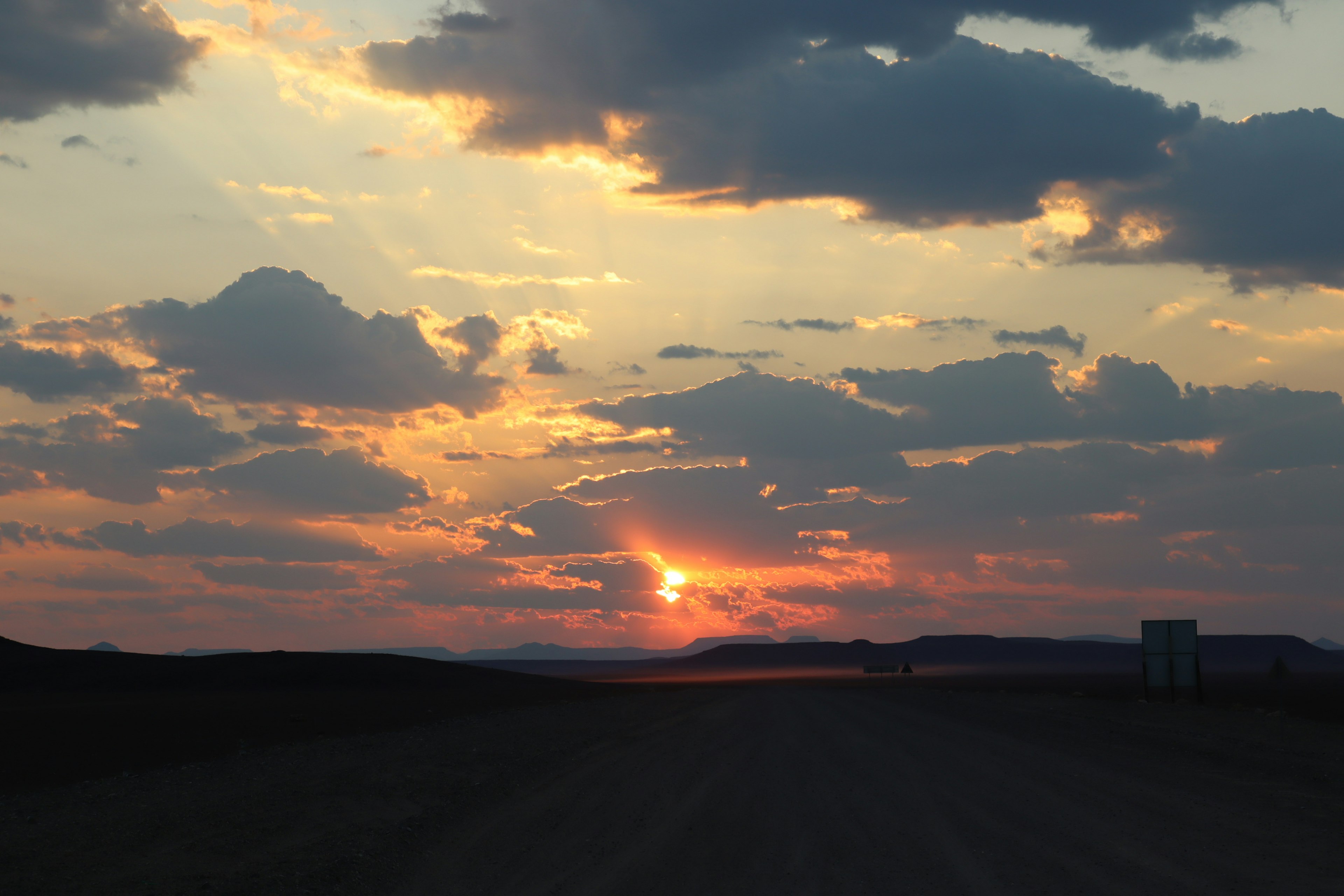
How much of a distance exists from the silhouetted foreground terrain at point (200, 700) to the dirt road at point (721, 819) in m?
4.31

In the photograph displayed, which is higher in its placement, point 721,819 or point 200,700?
point 721,819

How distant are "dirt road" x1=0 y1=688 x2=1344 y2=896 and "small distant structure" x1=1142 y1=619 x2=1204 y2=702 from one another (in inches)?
829

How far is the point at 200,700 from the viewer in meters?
60.6

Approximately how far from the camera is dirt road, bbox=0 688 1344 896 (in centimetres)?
1312

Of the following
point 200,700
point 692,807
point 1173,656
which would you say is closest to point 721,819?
point 692,807

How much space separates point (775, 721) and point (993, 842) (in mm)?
22856

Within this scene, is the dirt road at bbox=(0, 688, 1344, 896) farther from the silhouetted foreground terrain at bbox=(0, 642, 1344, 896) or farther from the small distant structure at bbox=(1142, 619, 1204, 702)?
the small distant structure at bbox=(1142, 619, 1204, 702)

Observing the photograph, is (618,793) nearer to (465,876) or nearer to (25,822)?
(465,876)

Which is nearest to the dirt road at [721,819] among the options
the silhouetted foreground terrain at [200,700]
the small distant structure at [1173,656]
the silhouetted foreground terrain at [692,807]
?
the silhouetted foreground terrain at [692,807]

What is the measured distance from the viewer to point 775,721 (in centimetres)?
3703

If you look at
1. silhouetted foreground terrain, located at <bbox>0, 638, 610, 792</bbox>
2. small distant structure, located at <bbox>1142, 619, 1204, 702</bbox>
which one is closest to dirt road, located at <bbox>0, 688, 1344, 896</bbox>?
silhouetted foreground terrain, located at <bbox>0, 638, 610, 792</bbox>

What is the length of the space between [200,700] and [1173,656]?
167 ft

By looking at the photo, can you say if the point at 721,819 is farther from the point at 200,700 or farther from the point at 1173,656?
the point at 200,700

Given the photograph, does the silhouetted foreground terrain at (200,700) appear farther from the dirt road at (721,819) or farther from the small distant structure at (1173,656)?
the small distant structure at (1173,656)
